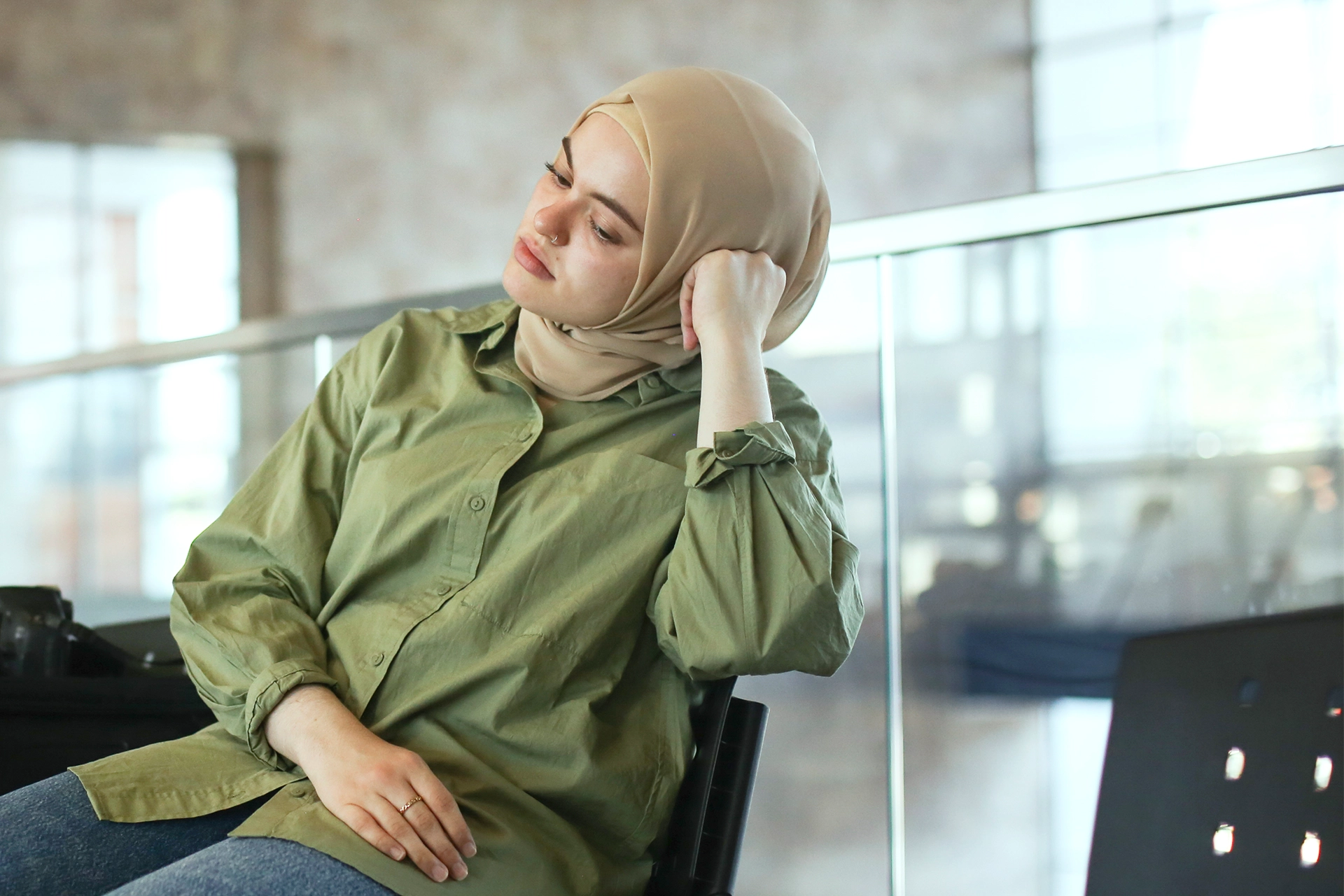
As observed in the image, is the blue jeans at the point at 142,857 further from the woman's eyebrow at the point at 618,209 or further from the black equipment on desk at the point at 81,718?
the woman's eyebrow at the point at 618,209

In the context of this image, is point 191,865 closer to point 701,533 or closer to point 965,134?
point 701,533

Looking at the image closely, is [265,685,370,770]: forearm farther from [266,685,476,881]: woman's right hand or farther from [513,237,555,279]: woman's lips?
[513,237,555,279]: woman's lips

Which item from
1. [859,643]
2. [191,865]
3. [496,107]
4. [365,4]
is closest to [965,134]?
[496,107]

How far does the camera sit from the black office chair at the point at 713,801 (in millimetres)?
962

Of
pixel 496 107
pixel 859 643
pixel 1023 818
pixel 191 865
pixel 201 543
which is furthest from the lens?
pixel 496 107

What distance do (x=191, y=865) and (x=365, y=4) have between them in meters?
4.57

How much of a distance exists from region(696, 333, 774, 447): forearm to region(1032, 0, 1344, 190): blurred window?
388cm

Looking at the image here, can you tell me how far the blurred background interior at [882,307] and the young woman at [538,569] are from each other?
0.38 m

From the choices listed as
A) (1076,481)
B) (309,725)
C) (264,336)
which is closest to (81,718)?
(309,725)

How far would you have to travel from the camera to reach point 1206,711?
0.98m

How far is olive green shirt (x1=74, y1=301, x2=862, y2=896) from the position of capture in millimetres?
923

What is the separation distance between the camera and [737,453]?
937mm

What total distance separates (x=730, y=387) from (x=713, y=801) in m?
0.37

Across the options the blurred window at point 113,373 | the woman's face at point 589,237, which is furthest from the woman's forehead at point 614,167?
the blurred window at point 113,373
